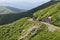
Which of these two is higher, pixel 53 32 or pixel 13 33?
pixel 53 32

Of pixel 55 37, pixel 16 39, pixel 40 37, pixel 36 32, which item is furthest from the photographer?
pixel 16 39

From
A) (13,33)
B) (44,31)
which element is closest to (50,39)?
(44,31)

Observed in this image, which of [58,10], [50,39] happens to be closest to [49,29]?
[50,39]

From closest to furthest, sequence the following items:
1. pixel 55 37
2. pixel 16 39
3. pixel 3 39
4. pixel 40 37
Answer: pixel 55 37
pixel 40 37
pixel 16 39
pixel 3 39

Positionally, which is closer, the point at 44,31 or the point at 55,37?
the point at 55,37

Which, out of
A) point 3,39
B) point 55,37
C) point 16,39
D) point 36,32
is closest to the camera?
point 55,37

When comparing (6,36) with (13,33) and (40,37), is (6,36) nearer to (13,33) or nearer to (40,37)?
(13,33)

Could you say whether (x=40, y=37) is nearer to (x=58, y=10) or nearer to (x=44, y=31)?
(x=44, y=31)

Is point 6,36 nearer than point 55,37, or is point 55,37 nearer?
point 55,37

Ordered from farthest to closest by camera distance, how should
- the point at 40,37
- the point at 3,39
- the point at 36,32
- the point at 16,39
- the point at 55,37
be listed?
the point at 3,39 → the point at 16,39 → the point at 36,32 → the point at 40,37 → the point at 55,37
